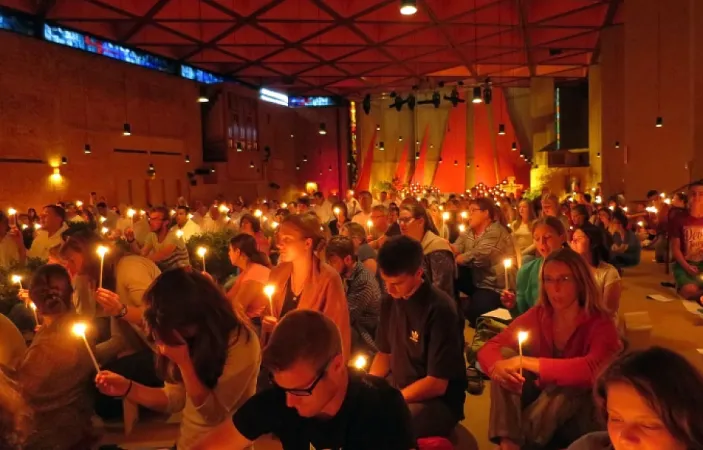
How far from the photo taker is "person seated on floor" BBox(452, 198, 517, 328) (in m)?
Result: 6.17

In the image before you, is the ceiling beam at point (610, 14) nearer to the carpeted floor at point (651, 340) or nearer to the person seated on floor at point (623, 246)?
the carpeted floor at point (651, 340)

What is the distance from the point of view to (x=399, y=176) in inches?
1233

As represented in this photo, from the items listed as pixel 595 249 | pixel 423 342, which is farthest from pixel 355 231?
pixel 423 342

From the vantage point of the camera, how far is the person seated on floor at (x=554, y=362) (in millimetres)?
2875

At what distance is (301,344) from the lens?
5.40ft

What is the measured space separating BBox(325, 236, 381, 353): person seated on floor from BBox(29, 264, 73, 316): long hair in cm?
191

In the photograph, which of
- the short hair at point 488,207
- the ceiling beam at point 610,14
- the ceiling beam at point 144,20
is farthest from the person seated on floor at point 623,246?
the ceiling beam at point 144,20

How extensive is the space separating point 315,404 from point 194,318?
80 cm

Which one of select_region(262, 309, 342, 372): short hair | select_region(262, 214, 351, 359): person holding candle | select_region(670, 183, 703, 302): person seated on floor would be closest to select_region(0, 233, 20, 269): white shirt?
select_region(262, 214, 351, 359): person holding candle

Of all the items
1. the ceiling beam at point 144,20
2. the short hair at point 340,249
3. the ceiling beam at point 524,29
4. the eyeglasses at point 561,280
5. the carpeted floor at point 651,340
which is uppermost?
the ceiling beam at point 144,20

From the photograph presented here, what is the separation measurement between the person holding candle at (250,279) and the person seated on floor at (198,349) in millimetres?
1894

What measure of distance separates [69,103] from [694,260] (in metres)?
15.1

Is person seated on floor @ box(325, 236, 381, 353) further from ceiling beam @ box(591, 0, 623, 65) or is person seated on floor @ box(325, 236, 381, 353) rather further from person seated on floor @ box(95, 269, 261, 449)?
ceiling beam @ box(591, 0, 623, 65)

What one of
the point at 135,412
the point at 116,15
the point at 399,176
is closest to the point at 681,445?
the point at 135,412
